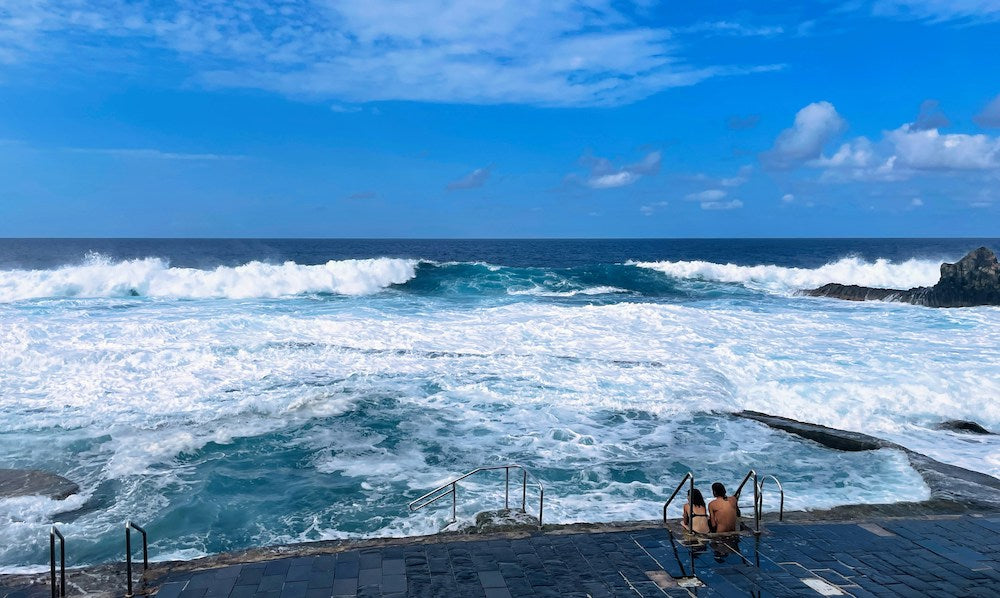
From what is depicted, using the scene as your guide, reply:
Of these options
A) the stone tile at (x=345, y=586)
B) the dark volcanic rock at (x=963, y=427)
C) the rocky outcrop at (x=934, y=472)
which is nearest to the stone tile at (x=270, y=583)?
the stone tile at (x=345, y=586)

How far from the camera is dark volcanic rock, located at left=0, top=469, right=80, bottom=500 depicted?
30.0 ft

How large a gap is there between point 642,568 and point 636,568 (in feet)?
0.20

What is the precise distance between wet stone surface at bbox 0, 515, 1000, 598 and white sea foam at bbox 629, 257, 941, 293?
33.0 meters

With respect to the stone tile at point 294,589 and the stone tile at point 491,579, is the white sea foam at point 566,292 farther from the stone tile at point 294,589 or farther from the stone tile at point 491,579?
the stone tile at point 294,589

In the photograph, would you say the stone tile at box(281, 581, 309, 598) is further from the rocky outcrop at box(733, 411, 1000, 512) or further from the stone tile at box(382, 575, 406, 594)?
the rocky outcrop at box(733, 411, 1000, 512)

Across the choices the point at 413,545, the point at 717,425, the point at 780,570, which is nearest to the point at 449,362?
the point at 717,425

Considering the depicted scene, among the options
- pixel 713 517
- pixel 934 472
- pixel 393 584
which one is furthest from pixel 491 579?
pixel 934 472

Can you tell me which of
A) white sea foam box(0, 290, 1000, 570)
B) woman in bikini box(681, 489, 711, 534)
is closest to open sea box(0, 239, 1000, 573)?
white sea foam box(0, 290, 1000, 570)

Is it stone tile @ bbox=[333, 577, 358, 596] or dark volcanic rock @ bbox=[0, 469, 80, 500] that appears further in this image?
dark volcanic rock @ bbox=[0, 469, 80, 500]

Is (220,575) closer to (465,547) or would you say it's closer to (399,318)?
(465,547)

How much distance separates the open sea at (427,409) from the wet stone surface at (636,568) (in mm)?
1481

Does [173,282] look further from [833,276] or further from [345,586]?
[833,276]

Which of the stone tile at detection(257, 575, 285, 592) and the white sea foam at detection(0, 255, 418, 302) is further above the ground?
the white sea foam at detection(0, 255, 418, 302)

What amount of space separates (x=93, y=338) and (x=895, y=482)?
1964cm
